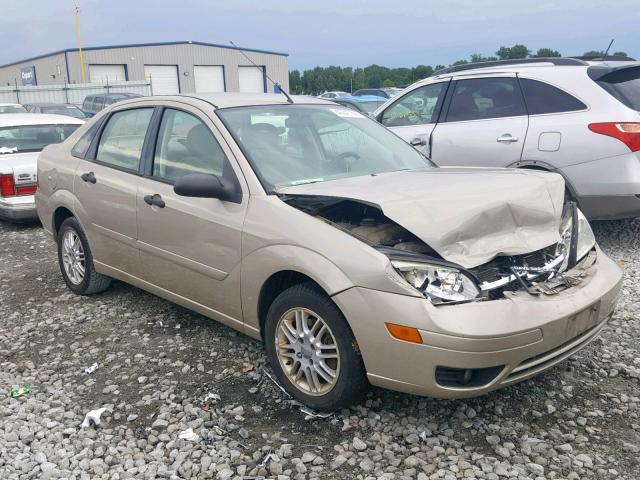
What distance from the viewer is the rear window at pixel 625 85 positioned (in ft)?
19.1

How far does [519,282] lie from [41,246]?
617 centimetres

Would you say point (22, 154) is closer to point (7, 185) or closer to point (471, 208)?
point (7, 185)

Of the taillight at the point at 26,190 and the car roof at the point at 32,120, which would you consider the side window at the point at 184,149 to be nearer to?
the taillight at the point at 26,190

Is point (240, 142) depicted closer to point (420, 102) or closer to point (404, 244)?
point (404, 244)

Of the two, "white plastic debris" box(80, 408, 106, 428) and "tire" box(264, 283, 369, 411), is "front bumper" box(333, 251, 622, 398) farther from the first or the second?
"white plastic debris" box(80, 408, 106, 428)

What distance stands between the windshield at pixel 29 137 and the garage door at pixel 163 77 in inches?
1583

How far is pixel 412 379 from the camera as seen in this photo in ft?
9.81

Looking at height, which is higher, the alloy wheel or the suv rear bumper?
the suv rear bumper

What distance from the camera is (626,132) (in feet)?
18.4

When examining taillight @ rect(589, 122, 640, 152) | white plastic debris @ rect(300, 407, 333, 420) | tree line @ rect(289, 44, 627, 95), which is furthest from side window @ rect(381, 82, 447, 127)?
tree line @ rect(289, 44, 627, 95)

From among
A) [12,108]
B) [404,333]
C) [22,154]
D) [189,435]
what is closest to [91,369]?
[189,435]

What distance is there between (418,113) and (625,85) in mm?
2260

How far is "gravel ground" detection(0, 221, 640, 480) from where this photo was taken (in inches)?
118

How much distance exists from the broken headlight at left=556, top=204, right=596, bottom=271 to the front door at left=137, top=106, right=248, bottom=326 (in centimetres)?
187
